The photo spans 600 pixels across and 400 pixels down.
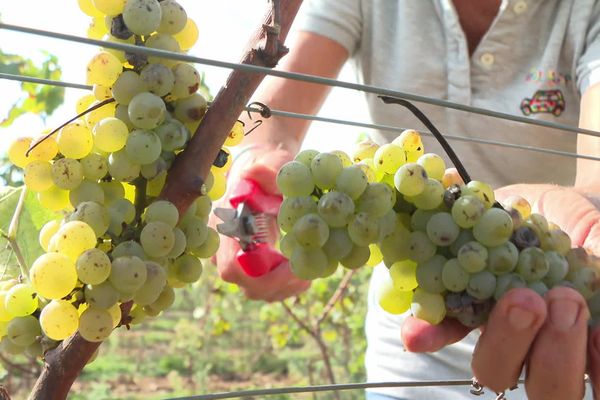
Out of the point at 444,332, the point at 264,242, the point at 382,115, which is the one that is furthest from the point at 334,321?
the point at 444,332

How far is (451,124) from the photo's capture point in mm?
1446

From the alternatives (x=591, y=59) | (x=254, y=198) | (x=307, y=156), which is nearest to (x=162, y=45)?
(x=307, y=156)

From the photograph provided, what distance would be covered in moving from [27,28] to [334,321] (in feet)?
13.2

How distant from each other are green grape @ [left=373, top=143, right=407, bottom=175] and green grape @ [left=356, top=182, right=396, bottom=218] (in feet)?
0.12

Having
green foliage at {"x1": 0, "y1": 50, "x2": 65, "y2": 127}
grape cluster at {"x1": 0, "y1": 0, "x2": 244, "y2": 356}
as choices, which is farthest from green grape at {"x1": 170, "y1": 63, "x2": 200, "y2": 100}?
green foliage at {"x1": 0, "y1": 50, "x2": 65, "y2": 127}

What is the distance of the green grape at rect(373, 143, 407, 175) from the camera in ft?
2.03

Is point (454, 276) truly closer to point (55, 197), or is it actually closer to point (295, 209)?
point (295, 209)

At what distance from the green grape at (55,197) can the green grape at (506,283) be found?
0.34 m

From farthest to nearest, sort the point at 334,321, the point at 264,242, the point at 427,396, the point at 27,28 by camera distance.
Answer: the point at 334,321, the point at 427,396, the point at 264,242, the point at 27,28

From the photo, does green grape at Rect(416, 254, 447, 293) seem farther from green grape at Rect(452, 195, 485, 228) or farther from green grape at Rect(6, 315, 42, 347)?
green grape at Rect(6, 315, 42, 347)

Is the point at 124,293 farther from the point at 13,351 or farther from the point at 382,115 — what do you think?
the point at 382,115

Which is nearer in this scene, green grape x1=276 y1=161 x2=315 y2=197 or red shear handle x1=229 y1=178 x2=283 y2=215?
green grape x1=276 y1=161 x2=315 y2=197

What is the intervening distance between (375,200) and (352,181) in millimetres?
23

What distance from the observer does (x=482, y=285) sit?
598 millimetres
